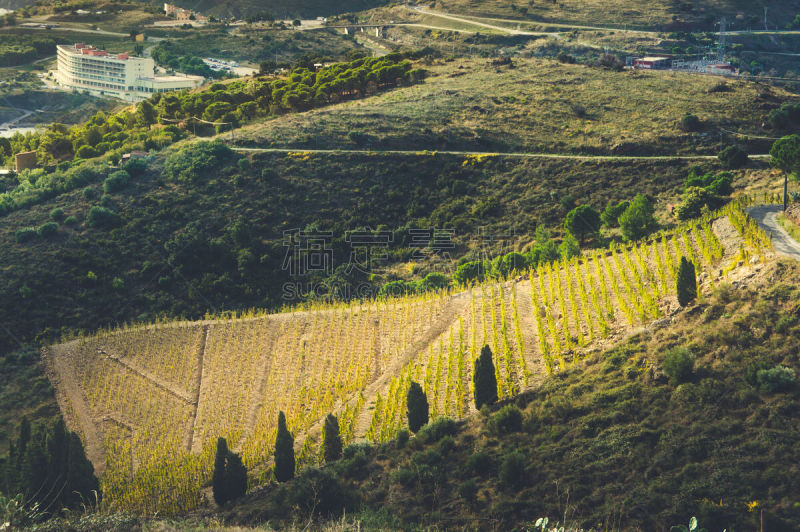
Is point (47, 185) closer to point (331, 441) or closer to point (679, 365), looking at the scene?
point (331, 441)

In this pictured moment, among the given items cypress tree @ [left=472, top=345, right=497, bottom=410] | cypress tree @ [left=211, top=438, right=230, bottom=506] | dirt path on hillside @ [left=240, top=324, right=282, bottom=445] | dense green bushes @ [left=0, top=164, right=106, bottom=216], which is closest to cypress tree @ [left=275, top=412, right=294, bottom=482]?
cypress tree @ [left=211, top=438, right=230, bottom=506]

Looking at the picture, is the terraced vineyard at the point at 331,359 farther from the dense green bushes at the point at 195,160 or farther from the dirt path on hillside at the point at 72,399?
the dense green bushes at the point at 195,160

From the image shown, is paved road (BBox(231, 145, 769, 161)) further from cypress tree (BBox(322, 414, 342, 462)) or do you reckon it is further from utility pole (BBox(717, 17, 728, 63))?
utility pole (BBox(717, 17, 728, 63))

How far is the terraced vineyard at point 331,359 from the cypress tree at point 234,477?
142cm

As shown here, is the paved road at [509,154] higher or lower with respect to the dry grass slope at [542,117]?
lower

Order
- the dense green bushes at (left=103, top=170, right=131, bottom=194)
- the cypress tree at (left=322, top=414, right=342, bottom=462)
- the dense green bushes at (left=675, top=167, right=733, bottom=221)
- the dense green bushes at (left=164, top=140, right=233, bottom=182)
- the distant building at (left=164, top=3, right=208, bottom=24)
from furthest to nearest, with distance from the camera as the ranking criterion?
1. the distant building at (left=164, top=3, right=208, bottom=24)
2. the dense green bushes at (left=164, top=140, right=233, bottom=182)
3. the dense green bushes at (left=103, top=170, right=131, bottom=194)
4. the dense green bushes at (left=675, top=167, right=733, bottom=221)
5. the cypress tree at (left=322, top=414, right=342, bottom=462)

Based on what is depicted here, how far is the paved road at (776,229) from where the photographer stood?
96.1ft

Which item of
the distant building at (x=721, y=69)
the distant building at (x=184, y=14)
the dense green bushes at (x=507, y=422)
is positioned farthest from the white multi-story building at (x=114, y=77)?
the dense green bushes at (x=507, y=422)

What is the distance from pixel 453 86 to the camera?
259ft

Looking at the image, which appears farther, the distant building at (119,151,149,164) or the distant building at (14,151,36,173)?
the distant building at (14,151,36,173)

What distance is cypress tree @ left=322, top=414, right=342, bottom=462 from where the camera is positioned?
88.1ft

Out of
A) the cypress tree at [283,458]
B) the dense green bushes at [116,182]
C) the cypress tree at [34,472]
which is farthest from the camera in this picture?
the dense green bushes at [116,182]

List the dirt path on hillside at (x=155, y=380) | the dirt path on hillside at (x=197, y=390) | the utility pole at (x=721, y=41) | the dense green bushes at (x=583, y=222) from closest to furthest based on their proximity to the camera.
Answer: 1. the dirt path on hillside at (x=197, y=390)
2. the dirt path on hillside at (x=155, y=380)
3. the dense green bushes at (x=583, y=222)
4. the utility pole at (x=721, y=41)

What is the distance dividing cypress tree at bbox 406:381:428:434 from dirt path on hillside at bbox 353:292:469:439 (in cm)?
275
